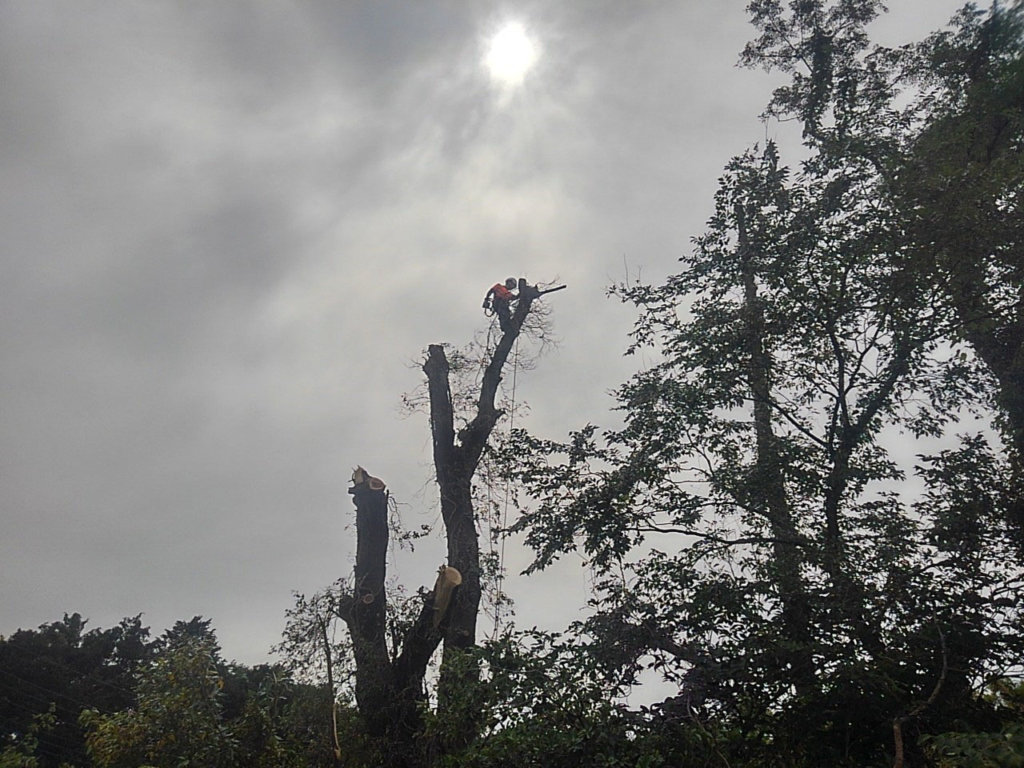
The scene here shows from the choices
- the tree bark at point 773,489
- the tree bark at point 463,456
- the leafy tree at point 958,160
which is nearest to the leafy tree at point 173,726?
the tree bark at point 463,456

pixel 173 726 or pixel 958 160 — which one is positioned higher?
pixel 958 160

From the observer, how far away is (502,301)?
12320 millimetres

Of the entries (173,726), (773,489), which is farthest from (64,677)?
(773,489)

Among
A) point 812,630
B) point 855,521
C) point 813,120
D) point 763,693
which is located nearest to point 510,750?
point 763,693

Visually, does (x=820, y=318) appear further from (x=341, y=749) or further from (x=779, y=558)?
(x=341, y=749)

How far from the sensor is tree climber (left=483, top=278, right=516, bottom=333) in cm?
1230

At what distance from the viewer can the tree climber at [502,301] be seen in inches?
484

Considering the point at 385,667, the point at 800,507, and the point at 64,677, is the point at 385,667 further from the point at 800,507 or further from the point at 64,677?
the point at 64,677

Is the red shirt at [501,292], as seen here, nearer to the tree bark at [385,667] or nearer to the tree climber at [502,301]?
the tree climber at [502,301]

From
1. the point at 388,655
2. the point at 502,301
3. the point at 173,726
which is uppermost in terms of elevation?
the point at 502,301

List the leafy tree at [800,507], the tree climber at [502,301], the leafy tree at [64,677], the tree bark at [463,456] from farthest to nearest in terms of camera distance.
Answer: the leafy tree at [64,677] < the tree climber at [502,301] < the tree bark at [463,456] < the leafy tree at [800,507]

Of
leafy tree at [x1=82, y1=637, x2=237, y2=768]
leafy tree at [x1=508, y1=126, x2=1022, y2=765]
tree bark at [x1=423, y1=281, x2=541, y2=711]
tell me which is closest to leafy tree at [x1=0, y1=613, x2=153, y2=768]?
leafy tree at [x1=82, y1=637, x2=237, y2=768]

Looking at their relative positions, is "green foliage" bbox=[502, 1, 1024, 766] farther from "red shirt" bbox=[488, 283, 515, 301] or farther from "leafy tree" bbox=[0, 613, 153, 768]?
"leafy tree" bbox=[0, 613, 153, 768]

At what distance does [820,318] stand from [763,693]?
3936 mm
